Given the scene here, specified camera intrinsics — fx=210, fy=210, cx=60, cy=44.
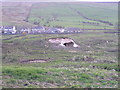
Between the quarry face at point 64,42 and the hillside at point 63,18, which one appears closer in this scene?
the quarry face at point 64,42

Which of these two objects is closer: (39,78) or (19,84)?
(19,84)

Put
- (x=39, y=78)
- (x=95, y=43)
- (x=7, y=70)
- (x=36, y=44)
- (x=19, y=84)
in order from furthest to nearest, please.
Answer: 1. (x=95, y=43)
2. (x=36, y=44)
3. (x=7, y=70)
4. (x=39, y=78)
5. (x=19, y=84)

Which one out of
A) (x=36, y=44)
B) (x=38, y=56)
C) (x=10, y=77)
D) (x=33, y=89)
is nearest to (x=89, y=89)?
(x=33, y=89)

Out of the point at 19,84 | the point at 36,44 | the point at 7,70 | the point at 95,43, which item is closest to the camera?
the point at 19,84

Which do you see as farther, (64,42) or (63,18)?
(63,18)

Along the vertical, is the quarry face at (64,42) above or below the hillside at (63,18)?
below

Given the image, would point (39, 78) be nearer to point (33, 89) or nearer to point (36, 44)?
point (33, 89)

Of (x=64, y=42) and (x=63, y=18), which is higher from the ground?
(x=63, y=18)

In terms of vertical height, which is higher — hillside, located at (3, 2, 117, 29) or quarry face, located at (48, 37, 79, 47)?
hillside, located at (3, 2, 117, 29)

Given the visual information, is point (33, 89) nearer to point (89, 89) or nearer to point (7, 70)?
point (89, 89)

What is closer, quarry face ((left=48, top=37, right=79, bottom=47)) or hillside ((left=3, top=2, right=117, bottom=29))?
quarry face ((left=48, top=37, right=79, bottom=47))
